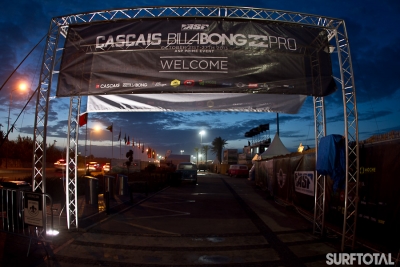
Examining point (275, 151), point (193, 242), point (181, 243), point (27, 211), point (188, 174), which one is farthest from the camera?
point (275, 151)

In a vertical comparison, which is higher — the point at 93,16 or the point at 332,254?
the point at 93,16

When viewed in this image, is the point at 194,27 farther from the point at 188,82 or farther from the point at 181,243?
the point at 181,243

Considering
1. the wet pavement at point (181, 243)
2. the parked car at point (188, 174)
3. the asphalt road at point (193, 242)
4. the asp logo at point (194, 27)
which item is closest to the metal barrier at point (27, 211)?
the wet pavement at point (181, 243)

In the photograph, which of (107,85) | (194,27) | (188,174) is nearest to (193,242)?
(107,85)

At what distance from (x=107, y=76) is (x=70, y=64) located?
1079mm

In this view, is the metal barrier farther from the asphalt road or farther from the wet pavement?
the asphalt road

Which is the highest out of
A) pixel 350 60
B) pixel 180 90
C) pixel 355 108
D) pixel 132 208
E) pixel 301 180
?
pixel 350 60

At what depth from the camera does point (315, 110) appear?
325 inches

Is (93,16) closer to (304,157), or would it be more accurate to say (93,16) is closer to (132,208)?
(132,208)

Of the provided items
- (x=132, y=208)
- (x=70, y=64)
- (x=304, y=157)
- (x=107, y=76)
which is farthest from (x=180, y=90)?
(x=132, y=208)

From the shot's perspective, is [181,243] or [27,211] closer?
[27,211]

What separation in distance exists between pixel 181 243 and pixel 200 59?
14.4 ft

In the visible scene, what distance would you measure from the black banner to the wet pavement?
3539 millimetres

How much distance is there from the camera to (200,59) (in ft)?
23.9
